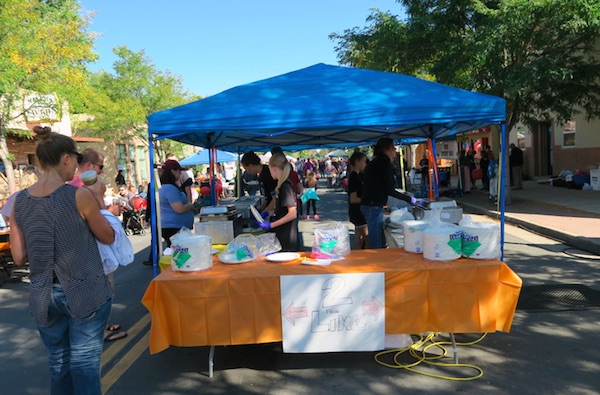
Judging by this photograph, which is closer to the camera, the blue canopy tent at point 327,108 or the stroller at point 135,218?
the blue canopy tent at point 327,108

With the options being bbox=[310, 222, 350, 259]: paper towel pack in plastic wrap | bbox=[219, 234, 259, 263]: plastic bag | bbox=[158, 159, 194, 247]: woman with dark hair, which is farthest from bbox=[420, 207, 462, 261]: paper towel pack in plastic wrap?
bbox=[158, 159, 194, 247]: woman with dark hair

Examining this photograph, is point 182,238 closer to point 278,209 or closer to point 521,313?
point 278,209

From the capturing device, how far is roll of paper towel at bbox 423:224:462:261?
3658 millimetres

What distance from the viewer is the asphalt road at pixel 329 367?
3.42 metres

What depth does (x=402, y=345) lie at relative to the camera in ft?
12.5

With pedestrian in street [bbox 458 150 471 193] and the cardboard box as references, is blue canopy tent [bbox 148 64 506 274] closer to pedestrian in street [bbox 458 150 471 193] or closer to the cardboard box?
the cardboard box

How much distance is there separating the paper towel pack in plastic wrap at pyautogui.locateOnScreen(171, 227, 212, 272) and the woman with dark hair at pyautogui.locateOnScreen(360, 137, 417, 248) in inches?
100

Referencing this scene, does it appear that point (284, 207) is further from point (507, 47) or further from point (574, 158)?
point (574, 158)

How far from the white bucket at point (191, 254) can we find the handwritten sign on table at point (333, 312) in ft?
2.32

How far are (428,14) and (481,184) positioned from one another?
10.3 m

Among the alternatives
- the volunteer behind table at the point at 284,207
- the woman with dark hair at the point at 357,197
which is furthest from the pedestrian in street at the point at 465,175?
the volunteer behind table at the point at 284,207

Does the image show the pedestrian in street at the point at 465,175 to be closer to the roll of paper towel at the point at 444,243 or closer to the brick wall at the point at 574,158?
the brick wall at the point at 574,158

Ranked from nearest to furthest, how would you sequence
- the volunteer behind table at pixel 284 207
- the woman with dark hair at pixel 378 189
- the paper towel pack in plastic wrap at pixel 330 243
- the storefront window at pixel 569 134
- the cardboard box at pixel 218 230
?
the paper towel pack in plastic wrap at pixel 330 243
the volunteer behind table at pixel 284 207
the cardboard box at pixel 218 230
the woman with dark hair at pixel 378 189
the storefront window at pixel 569 134

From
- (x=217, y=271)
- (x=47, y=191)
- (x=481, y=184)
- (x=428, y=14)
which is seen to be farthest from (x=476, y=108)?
(x=481, y=184)
